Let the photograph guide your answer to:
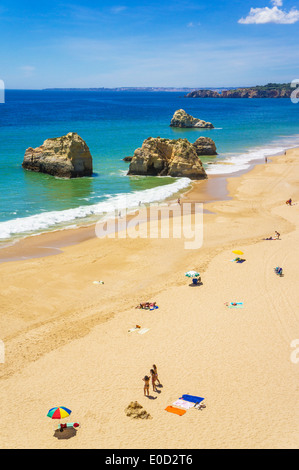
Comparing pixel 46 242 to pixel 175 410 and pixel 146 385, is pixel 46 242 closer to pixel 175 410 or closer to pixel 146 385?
pixel 146 385

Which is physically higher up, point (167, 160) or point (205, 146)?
point (205, 146)

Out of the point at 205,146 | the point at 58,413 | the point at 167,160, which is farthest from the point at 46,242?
the point at 205,146

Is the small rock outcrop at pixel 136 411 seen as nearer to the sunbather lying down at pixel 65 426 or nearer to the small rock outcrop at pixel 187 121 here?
the sunbather lying down at pixel 65 426

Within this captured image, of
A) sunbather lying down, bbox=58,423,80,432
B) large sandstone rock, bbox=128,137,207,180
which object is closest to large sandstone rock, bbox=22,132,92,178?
large sandstone rock, bbox=128,137,207,180

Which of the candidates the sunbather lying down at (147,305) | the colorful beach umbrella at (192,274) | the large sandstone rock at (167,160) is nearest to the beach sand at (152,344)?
the sunbather lying down at (147,305)

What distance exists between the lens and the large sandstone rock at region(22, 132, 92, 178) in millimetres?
47322

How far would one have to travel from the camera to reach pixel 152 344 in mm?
15953
